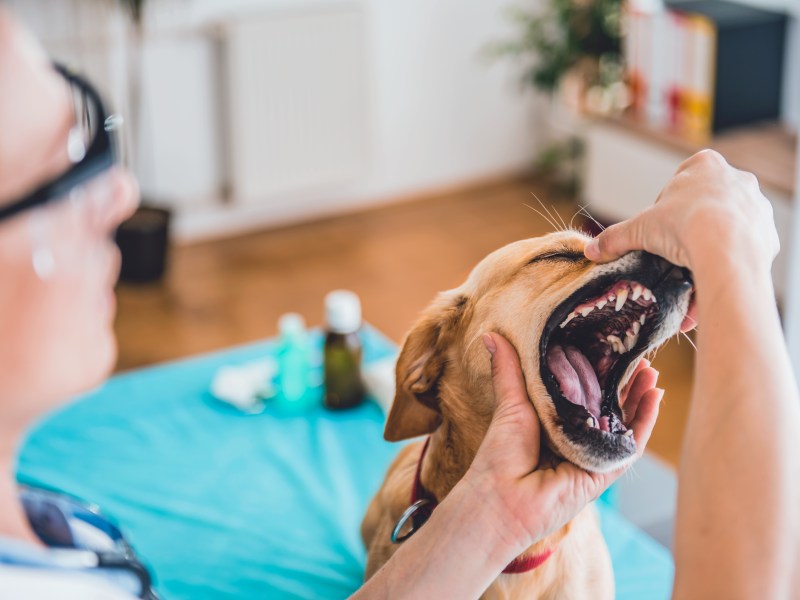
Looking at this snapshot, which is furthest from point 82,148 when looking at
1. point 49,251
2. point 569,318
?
point 569,318

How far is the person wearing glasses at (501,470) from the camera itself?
69 cm

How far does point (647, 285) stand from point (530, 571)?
0.40 m

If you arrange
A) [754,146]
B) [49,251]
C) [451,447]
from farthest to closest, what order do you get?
[754,146]
[451,447]
[49,251]

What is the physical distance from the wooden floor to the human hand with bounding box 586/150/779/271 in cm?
206

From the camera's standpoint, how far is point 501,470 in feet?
3.62

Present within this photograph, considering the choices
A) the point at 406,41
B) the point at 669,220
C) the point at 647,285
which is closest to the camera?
the point at 669,220

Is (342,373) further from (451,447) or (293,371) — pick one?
(451,447)

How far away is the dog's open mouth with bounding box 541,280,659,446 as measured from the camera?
1.12 m

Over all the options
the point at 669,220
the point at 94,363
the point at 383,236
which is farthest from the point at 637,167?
the point at 94,363

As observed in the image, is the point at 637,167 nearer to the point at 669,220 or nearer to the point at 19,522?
the point at 669,220

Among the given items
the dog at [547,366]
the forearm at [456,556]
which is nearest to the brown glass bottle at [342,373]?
the dog at [547,366]

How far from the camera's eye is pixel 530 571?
4.07 feet

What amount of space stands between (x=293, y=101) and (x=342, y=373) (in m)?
2.21

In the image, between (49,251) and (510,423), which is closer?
(49,251)
